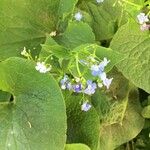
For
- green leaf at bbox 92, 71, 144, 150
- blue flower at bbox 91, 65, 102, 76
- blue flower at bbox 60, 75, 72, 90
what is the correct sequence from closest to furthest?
blue flower at bbox 91, 65, 102, 76, blue flower at bbox 60, 75, 72, 90, green leaf at bbox 92, 71, 144, 150

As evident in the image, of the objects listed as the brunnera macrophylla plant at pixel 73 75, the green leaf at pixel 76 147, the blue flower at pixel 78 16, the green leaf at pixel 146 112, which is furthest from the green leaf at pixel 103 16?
the green leaf at pixel 76 147

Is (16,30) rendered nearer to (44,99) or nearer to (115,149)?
(44,99)

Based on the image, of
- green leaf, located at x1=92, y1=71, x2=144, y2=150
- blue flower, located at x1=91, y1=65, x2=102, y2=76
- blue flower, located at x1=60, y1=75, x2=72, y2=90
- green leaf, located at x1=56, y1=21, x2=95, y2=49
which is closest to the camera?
blue flower, located at x1=91, y1=65, x2=102, y2=76

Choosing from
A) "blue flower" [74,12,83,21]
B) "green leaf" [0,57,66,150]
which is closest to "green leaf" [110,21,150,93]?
"blue flower" [74,12,83,21]

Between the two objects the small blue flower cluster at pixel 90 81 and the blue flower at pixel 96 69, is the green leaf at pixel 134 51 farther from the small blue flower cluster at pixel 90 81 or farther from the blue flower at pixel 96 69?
the blue flower at pixel 96 69

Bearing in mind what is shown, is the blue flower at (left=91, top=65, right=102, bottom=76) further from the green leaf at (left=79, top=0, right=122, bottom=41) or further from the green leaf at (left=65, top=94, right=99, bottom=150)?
the green leaf at (left=79, top=0, right=122, bottom=41)

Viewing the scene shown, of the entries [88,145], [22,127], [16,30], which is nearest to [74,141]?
[88,145]

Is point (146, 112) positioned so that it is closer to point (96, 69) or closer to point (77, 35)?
point (77, 35)
